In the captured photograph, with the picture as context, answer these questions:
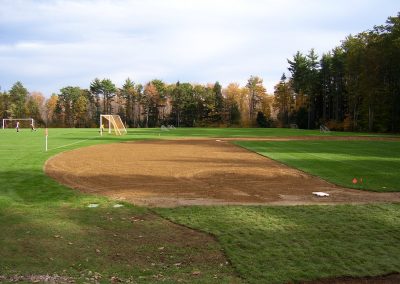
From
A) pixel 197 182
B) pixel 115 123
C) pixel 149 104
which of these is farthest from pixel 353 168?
pixel 149 104

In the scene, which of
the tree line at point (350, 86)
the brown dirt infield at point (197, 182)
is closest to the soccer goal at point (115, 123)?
the brown dirt infield at point (197, 182)

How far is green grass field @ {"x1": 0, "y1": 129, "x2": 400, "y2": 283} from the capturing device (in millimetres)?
6270

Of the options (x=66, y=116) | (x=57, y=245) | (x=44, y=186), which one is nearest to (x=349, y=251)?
(x=57, y=245)

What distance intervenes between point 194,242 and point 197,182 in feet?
23.5

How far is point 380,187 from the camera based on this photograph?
1375cm

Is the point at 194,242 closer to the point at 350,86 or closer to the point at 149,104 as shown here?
the point at 350,86

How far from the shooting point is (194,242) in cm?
773

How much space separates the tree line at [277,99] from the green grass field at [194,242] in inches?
2202

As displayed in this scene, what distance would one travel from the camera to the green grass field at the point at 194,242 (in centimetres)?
627

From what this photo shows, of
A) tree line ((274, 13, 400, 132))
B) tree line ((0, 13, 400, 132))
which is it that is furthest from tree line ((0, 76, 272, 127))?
tree line ((274, 13, 400, 132))

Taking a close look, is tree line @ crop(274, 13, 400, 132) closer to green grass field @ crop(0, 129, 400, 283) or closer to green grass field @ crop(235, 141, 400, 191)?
green grass field @ crop(235, 141, 400, 191)

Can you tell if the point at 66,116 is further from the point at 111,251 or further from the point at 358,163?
the point at 111,251

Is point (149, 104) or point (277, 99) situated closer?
point (277, 99)

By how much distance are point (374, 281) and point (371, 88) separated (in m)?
63.2
